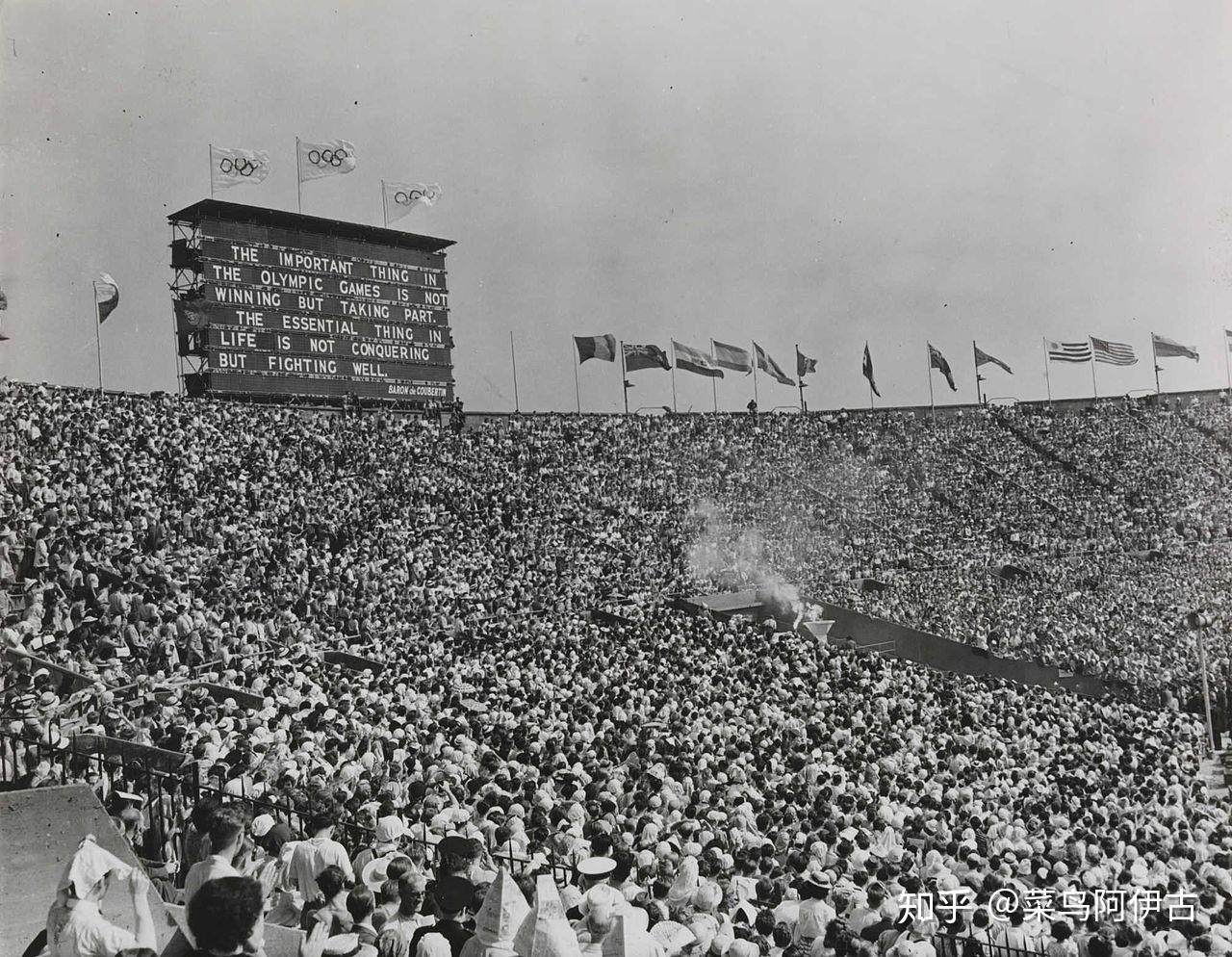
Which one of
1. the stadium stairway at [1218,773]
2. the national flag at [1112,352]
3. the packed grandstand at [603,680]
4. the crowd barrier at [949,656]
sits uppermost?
the national flag at [1112,352]

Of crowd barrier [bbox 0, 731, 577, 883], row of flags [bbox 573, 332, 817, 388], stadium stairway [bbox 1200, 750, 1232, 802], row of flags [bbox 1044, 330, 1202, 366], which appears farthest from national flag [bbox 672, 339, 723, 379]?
crowd barrier [bbox 0, 731, 577, 883]

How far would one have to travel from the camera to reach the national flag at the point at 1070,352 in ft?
160

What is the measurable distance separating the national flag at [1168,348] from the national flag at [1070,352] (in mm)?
7328

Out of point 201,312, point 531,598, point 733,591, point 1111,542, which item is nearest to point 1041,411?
point 1111,542

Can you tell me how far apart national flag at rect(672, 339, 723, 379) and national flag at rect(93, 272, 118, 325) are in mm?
23428

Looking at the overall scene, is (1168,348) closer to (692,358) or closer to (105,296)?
(692,358)

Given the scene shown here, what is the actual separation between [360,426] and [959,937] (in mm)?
28145

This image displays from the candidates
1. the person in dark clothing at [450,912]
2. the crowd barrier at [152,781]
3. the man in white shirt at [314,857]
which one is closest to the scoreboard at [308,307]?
the crowd barrier at [152,781]

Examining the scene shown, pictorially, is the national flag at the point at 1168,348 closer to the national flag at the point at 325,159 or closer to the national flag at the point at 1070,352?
the national flag at the point at 1070,352

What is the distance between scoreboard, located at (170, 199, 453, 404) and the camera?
3130 cm

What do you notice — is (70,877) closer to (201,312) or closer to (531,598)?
(531,598)

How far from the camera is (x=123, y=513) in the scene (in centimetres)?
2230

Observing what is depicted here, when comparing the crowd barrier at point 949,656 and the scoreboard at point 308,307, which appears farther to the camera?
the scoreboard at point 308,307

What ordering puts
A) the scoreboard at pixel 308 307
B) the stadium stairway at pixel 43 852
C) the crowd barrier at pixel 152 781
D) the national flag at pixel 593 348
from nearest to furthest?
the stadium stairway at pixel 43 852, the crowd barrier at pixel 152 781, the scoreboard at pixel 308 307, the national flag at pixel 593 348
